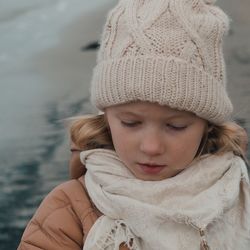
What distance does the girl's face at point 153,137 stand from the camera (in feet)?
8.87

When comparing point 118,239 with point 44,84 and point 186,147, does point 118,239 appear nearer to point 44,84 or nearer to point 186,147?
point 186,147

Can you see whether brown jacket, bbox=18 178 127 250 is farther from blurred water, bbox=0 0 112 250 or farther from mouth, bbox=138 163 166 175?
blurred water, bbox=0 0 112 250

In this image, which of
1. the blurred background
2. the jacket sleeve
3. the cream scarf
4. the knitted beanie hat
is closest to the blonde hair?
the cream scarf

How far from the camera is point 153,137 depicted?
106 inches

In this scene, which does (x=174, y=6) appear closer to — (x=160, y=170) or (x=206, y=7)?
(x=206, y=7)

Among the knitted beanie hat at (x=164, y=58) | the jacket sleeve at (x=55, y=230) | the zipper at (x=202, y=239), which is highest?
the knitted beanie hat at (x=164, y=58)

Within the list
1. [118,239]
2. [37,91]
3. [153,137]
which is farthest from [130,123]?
[37,91]

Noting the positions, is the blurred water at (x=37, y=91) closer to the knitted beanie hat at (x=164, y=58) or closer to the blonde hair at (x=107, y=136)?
the blonde hair at (x=107, y=136)

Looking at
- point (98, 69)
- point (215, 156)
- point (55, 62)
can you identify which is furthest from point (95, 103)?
point (55, 62)

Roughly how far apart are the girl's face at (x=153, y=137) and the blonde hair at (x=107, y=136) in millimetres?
156

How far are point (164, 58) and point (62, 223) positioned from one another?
2.30 feet

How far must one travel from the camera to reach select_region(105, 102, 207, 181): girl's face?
8.87 feet

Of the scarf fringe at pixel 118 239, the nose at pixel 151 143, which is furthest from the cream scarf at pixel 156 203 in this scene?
the nose at pixel 151 143

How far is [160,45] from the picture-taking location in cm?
274
